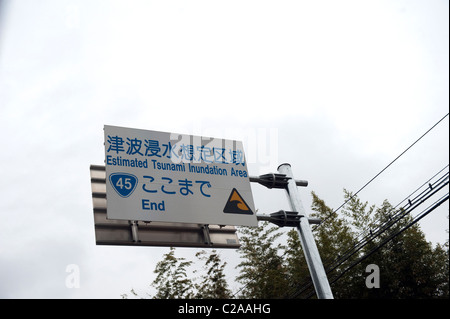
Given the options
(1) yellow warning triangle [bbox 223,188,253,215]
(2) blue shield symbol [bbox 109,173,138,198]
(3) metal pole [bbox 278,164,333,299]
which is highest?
(2) blue shield symbol [bbox 109,173,138,198]

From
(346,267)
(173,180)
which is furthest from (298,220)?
(346,267)

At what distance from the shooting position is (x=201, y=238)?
9156 millimetres

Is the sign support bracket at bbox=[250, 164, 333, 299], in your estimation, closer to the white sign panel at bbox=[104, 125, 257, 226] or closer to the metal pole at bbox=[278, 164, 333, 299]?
the metal pole at bbox=[278, 164, 333, 299]

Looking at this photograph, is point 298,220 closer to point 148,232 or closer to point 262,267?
point 148,232

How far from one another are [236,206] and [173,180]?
155cm

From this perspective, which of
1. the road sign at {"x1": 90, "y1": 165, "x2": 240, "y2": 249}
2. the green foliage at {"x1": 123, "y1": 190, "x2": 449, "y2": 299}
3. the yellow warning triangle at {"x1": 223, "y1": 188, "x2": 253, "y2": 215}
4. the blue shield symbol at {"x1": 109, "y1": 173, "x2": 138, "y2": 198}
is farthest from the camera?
the green foliage at {"x1": 123, "y1": 190, "x2": 449, "y2": 299}

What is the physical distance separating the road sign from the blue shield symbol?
1.41 feet

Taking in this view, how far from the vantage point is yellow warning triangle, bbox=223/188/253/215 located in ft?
31.0

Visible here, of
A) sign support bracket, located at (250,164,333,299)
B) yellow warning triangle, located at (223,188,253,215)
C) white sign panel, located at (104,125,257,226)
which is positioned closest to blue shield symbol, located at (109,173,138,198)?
white sign panel, located at (104,125,257,226)

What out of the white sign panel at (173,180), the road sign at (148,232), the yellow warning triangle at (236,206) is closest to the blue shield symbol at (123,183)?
the white sign panel at (173,180)

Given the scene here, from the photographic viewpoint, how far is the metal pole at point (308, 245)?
8.10 m

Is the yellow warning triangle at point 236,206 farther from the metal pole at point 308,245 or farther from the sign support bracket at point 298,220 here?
the metal pole at point 308,245
